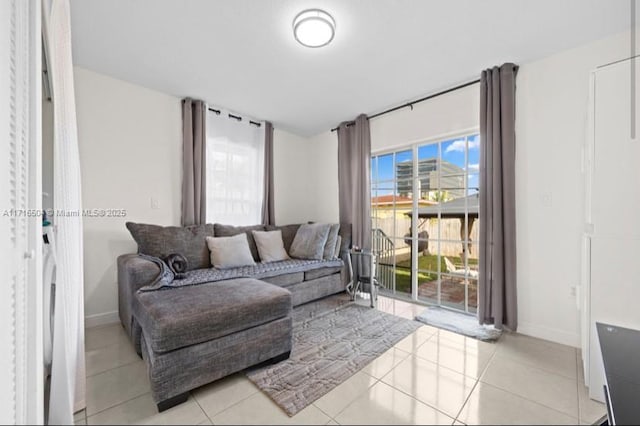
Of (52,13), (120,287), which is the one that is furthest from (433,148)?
(120,287)

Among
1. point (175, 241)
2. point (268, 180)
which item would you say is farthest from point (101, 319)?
point (268, 180)

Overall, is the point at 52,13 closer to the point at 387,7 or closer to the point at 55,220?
the point at 55,220

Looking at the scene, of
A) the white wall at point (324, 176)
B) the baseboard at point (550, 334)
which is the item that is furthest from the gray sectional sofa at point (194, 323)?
the baseboard at point (550, 334)

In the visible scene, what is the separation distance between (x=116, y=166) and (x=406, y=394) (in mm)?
2818

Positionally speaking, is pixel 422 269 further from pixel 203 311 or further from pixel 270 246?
pixel 203 311

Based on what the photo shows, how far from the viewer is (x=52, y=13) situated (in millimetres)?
1103

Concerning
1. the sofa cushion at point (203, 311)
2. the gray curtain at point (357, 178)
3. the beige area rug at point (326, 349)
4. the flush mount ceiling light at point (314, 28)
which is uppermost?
the flush mount ceiling light at point (314, 28)

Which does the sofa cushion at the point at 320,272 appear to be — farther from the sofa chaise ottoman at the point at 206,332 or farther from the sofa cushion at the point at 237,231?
the sofa chaise ottoman at the point at 206,332

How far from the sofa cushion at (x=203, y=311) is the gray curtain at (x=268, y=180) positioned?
5.50 feet

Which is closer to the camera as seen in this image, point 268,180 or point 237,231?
point 237,231

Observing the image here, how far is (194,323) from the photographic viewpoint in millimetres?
1240

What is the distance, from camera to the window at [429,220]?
2445mm

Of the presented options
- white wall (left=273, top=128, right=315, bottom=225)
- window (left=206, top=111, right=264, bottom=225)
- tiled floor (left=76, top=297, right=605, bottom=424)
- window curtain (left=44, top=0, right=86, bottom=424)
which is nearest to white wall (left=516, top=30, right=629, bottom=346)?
tiled floor (left=76, top=297, right=605, bottom=424)

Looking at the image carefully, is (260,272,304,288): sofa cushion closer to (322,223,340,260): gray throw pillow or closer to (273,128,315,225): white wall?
(322,223,340,260): gray throw pillow
